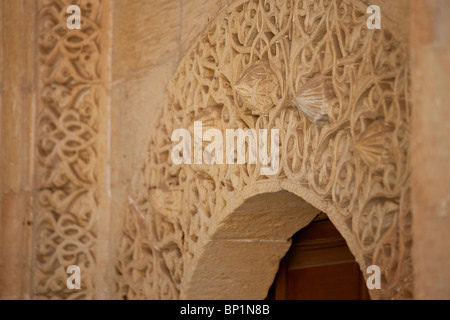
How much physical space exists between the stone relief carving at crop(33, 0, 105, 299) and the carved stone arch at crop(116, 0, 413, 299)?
28 centimetres

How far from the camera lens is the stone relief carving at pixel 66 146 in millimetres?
3986

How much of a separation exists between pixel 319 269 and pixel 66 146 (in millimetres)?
1439

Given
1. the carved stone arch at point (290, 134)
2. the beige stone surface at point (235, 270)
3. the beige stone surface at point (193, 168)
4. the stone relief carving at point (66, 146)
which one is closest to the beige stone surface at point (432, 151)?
the beige stone surface at point (193, 168)

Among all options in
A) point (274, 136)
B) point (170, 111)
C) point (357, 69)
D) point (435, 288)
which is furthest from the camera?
point (170, 111)

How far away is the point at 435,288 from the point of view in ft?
6.09

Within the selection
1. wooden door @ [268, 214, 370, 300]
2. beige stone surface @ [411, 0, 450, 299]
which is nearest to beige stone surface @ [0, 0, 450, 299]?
beige stone surface @ [411, 0, 450, 299]

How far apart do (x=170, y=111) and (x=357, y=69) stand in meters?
1.32

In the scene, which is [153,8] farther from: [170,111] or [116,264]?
[116,264]

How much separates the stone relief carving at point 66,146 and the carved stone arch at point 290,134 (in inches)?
11.2

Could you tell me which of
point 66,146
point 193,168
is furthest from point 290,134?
point 66,146

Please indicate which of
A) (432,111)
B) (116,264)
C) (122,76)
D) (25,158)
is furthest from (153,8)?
(432,111)

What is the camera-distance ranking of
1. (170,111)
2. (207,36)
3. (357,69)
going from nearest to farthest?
1. (357,69)
2. (207,36)
3. (170,111)

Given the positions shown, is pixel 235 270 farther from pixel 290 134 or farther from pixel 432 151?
pixel 432 151

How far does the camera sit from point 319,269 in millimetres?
3557
